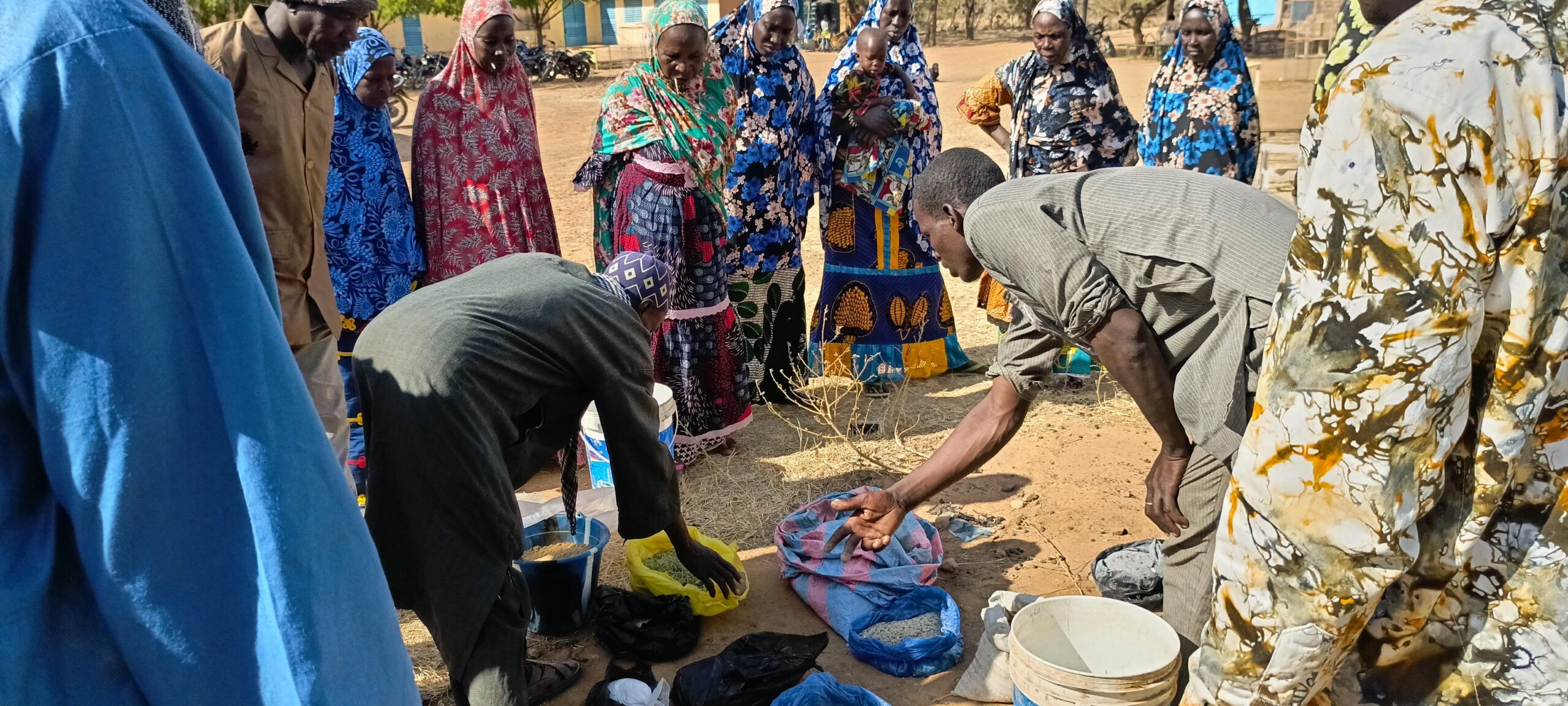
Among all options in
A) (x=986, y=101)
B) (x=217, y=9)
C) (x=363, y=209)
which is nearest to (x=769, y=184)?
(x=986, y=101)

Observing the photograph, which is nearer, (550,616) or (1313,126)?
(1313,126)

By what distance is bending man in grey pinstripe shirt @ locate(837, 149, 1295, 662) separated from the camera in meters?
2.48

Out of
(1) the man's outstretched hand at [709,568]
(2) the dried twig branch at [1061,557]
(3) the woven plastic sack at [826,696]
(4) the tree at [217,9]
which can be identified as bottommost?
(2) the dried twig branch at [1061,557]

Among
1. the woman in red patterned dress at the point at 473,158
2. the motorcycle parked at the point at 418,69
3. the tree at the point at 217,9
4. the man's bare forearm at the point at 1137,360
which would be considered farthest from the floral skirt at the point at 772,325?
the motorcycle parked at the point at 418,69

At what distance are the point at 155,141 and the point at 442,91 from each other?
4113 millimetres

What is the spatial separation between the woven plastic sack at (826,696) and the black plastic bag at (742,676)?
0.16m

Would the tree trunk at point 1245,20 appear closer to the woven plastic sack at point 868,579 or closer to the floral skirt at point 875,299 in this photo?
the floral skirt at point 875,299

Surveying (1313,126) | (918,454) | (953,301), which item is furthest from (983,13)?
(1313,126)

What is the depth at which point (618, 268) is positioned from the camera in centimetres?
317

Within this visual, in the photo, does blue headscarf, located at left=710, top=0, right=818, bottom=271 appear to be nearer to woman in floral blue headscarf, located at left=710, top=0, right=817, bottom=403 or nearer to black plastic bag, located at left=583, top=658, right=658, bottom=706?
woman in floral blue headscarf, located at left=710, top=0, right=817, bottom=403

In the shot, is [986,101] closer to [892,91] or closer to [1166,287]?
[892,91]

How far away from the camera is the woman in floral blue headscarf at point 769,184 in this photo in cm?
537

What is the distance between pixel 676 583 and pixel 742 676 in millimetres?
586

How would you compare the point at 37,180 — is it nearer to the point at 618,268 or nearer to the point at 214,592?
the point at 214,592
